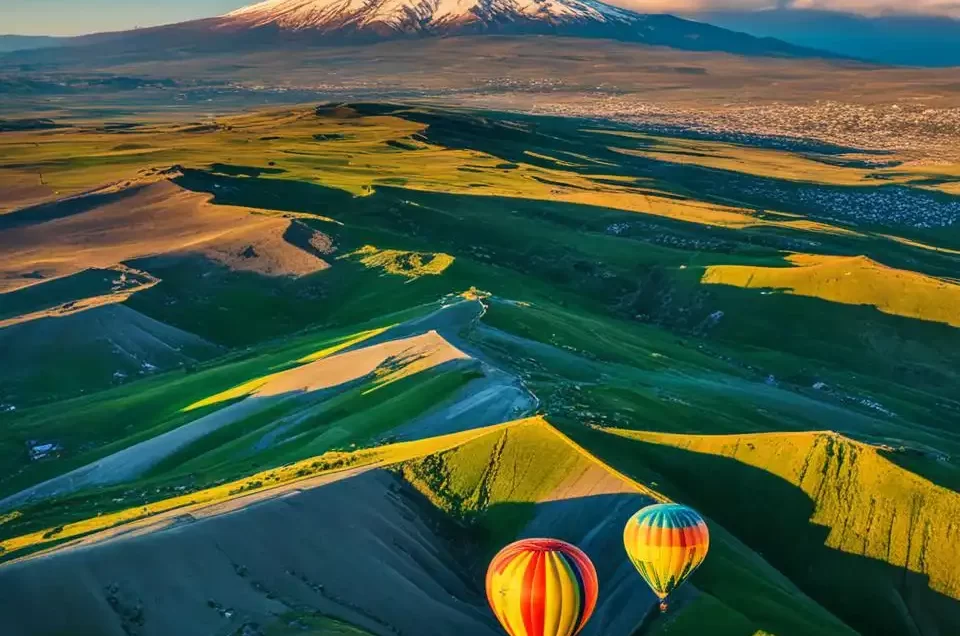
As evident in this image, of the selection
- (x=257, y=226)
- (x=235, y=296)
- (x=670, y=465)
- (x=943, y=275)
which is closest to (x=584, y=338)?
(x=670, y=465)

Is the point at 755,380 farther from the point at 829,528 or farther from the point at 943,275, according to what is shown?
the point at 943,275

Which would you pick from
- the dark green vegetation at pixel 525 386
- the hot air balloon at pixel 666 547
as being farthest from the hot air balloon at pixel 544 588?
the dark green vegetation at pixel 525 386

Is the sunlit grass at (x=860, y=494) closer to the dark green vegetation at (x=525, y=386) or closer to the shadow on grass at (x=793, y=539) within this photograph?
the dark green vegetation at (x=525, y=386)

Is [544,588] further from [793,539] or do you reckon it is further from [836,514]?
[836,514]

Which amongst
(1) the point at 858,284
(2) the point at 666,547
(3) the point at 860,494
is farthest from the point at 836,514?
(1) the point at 858,284

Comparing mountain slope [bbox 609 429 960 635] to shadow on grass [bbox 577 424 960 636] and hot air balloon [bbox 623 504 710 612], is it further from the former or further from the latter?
hot air balloon [bbox 623 504 710 612]
